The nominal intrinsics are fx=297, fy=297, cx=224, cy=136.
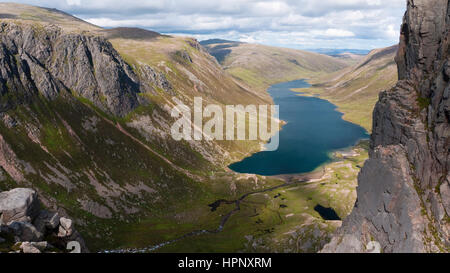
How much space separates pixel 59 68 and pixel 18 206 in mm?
133493

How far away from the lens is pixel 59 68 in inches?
6186

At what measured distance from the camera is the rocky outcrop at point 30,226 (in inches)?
1565

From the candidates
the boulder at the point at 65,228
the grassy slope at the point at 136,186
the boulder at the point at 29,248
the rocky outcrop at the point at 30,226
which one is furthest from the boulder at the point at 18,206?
the grassy slope at the point at 136,186

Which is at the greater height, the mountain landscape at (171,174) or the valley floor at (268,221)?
the mountain landscape at (171,174)

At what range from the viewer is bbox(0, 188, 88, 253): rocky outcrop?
3975 centimetres

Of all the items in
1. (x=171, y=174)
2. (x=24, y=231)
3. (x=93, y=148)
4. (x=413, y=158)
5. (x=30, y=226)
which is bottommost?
(x=171, y=174)

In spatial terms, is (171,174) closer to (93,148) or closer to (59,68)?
(93,148)

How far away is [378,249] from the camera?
48.8 m

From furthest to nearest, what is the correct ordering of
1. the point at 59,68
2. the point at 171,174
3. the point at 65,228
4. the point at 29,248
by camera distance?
the point at 171,174 < the point at 59,68 < the point at 65,228 < the point at 29,248

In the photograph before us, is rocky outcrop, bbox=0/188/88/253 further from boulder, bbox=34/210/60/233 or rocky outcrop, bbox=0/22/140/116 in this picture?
rocky outcrop, bbox=0/22/140/116

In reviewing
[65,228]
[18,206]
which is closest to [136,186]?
[65,228]

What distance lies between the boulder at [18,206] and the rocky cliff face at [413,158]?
52088mm

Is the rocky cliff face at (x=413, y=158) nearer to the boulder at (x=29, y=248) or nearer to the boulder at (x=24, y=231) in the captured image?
the boulder at (x=29, y=248)
